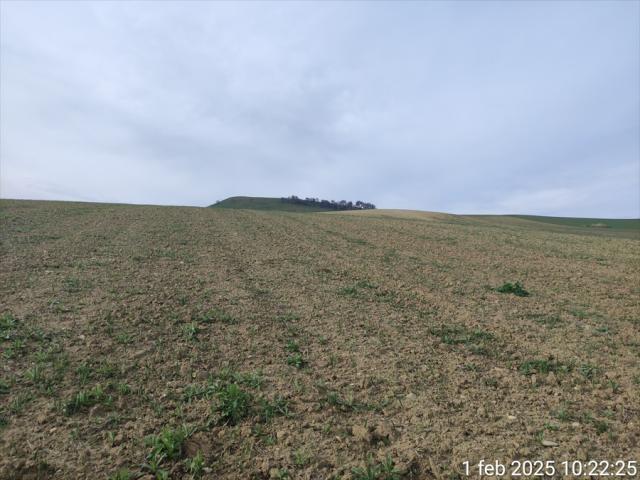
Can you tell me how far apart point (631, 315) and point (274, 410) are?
24.4ft

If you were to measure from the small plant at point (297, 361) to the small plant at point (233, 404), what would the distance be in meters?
0.91

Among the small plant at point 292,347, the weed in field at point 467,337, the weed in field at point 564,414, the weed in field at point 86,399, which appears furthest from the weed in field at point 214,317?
the weed in field at point 564,414

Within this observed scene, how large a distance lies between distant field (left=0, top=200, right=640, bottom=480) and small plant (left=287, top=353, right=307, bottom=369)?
6 cm

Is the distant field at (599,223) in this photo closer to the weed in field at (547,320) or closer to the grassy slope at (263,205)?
the grassy slope at (263,205)

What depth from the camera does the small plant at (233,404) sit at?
13.3ft

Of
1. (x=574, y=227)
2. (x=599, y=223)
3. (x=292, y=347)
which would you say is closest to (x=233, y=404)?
(x=292, y=347)

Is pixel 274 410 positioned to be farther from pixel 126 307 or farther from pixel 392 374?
pixel 126 307

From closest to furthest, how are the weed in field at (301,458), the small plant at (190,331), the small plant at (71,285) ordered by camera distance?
the weed in field at (301,458) < the small plant at (190,331) < the small plant at (71,285)

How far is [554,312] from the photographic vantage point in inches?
297

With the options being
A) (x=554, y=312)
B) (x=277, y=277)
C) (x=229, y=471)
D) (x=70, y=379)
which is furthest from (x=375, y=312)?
(x=70, y=379)

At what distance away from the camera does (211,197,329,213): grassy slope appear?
91100 millimetres

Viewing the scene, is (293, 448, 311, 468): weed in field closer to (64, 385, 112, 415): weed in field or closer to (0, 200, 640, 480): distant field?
(0, 200, 640, 480): distant field

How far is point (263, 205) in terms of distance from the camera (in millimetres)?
96812

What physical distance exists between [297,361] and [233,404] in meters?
1.26
